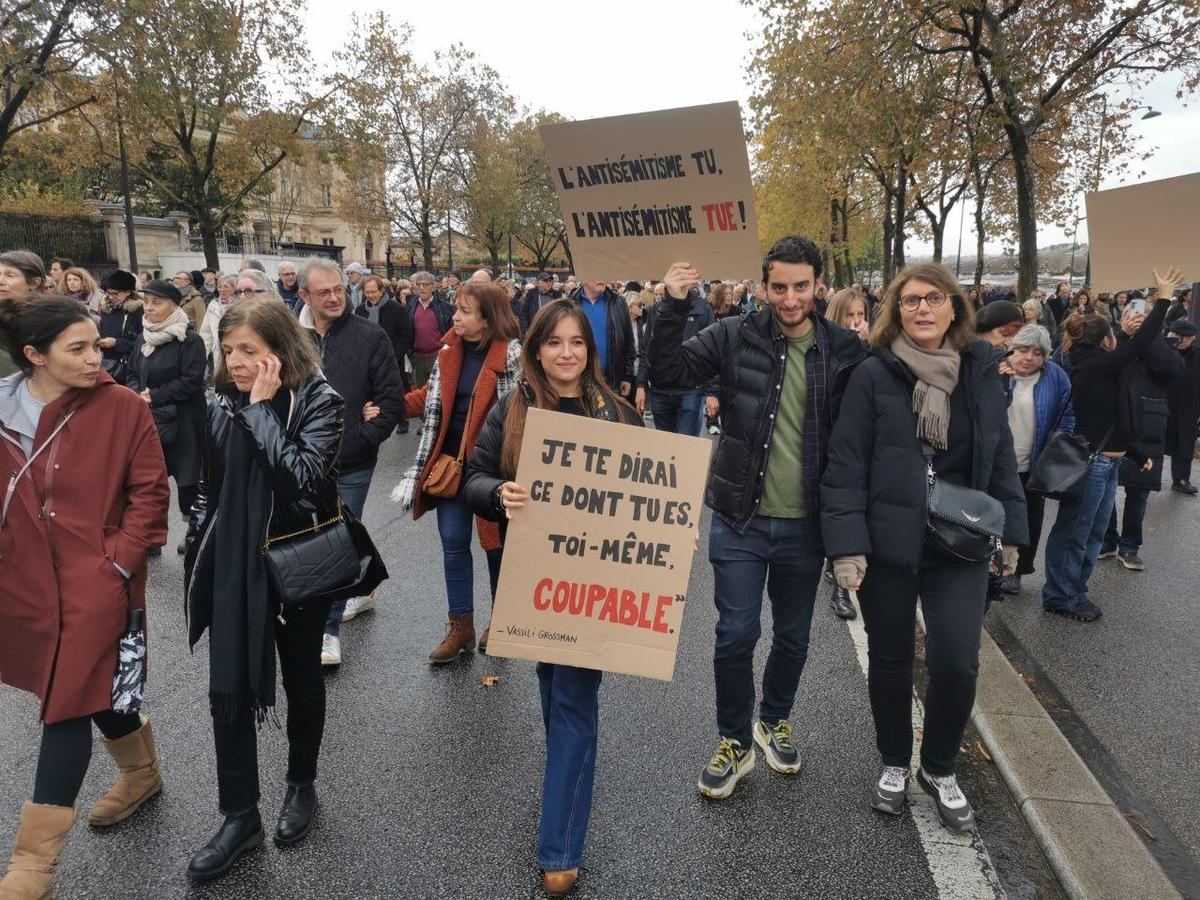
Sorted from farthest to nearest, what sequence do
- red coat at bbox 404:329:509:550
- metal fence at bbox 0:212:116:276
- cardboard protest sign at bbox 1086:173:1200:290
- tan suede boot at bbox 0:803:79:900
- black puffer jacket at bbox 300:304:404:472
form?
metal fence at bbox 0:212:116:276
cardboard protest sign at bbox 1086:173:1200:290
black puffer jacket at bbox 300:304:404:472
red coat at bbox 404:329:509:550
tan suede boot at bbox 0:803:79:900

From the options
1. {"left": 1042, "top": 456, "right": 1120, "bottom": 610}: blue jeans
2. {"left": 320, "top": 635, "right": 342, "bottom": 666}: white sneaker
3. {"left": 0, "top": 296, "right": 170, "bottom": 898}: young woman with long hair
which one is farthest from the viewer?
{"left": 1042, "top": 456, "right": 1120, "bottom": 610}: blue jeans

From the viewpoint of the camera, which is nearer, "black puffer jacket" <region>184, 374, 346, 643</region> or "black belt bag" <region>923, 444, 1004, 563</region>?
"black puffer jacket" <region>184, 374, 346, 643</region>

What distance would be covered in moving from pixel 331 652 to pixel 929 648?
2893 mm

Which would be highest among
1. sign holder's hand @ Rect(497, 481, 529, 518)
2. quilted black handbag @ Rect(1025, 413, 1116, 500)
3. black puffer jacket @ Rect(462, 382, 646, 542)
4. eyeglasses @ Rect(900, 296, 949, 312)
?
eyeglasses @ Rect(900, 296, 949, 312)

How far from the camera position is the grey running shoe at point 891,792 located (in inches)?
120

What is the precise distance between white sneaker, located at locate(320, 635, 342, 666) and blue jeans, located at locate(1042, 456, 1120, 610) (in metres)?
4.34

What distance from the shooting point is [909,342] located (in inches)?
118

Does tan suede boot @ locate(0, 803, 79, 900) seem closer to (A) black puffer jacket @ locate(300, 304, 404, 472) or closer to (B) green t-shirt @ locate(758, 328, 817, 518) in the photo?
(A) black puffer jacket @ locate(300, 304, 404, 472)

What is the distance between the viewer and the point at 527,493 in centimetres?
258

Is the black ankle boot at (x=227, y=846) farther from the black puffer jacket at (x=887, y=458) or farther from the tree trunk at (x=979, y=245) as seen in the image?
the tree trunk at (x=979, y=245)

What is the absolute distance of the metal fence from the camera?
2531 centimetres

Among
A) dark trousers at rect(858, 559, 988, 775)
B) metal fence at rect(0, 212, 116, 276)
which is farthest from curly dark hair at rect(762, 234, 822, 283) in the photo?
metal fence at rect(0, 212, 116, 276)

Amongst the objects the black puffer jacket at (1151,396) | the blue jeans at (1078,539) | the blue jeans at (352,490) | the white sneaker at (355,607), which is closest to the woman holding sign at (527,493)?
the blue jeans at (352,490)

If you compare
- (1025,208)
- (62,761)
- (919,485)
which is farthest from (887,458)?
(1025,208)
